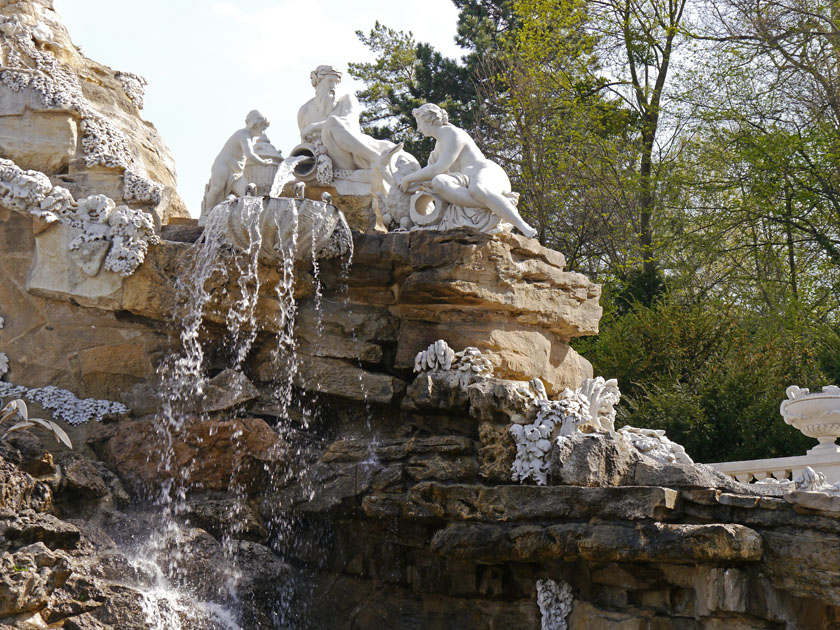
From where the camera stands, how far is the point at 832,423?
8.31m

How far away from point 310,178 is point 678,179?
8638 millimetres

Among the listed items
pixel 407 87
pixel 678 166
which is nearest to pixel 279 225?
pixel 678 166

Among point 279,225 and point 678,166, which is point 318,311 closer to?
point 279,225

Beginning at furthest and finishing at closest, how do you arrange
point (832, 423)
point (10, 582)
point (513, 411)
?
point (832, 423), point (513, 411), point (10, 582)

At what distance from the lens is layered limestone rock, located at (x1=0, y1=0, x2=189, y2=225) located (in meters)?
9.33

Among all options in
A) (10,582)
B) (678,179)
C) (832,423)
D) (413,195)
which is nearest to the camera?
(10,582)

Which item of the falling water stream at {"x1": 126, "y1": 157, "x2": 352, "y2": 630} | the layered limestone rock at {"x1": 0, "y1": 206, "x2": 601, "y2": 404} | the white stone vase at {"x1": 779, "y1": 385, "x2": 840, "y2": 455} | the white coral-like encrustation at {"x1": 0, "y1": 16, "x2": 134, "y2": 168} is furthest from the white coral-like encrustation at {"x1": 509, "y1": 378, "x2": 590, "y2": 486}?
the white coral-like encrustation at {"x1": 0, "y1": 16, "x2": 134, "y2": 168}

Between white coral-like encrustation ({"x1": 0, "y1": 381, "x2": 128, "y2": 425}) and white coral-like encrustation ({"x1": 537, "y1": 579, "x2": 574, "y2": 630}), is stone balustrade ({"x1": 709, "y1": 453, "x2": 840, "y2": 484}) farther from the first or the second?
white coral-like encrustation ({"x1": 0, "y1": 381, "x2": 128, "y2": 425})

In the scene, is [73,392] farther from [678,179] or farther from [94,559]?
[678,179]

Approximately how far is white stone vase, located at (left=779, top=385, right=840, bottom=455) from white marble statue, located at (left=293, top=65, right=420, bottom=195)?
4041 mm

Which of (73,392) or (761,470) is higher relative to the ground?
(73,392)

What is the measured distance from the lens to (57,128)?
946cm

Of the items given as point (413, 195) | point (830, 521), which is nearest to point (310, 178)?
point (413, 195)

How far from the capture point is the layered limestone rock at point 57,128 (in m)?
9.33
